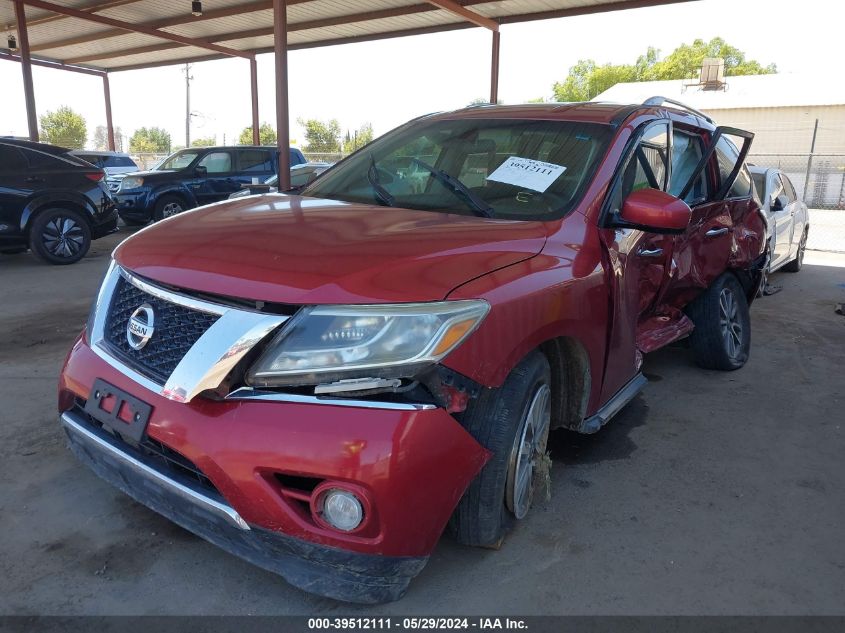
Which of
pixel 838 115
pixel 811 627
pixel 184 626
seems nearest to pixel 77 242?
pixel 184 626

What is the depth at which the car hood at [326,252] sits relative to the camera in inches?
77.1

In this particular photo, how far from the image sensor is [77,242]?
347 inches

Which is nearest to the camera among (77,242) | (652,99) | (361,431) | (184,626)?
(361,431)

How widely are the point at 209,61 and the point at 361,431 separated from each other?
19.3 m

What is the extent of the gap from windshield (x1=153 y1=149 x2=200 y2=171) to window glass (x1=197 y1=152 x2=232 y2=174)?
0.23 m

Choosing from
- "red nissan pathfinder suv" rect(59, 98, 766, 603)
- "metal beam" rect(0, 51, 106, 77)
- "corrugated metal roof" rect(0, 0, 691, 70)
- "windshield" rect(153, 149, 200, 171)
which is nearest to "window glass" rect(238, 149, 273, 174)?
"windshield" rect(153, 149, 200, 171)

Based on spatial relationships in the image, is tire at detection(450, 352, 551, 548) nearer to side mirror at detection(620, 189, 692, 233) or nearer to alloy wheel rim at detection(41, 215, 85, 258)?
side mirror at detection(620, 189, 692, 233)

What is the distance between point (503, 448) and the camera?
7.23ft

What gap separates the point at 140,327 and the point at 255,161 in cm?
1150

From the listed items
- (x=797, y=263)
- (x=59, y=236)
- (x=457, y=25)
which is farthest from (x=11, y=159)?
(x=797, y=263)

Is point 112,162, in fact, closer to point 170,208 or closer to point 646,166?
point 170,208

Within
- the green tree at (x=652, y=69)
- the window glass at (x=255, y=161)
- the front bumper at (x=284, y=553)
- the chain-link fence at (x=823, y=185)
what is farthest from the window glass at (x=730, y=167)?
the green tree at (x=652, y=69)

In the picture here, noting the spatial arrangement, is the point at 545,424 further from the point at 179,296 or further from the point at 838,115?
the point at 838,115

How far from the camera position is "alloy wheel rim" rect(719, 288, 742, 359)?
4.58 metres
